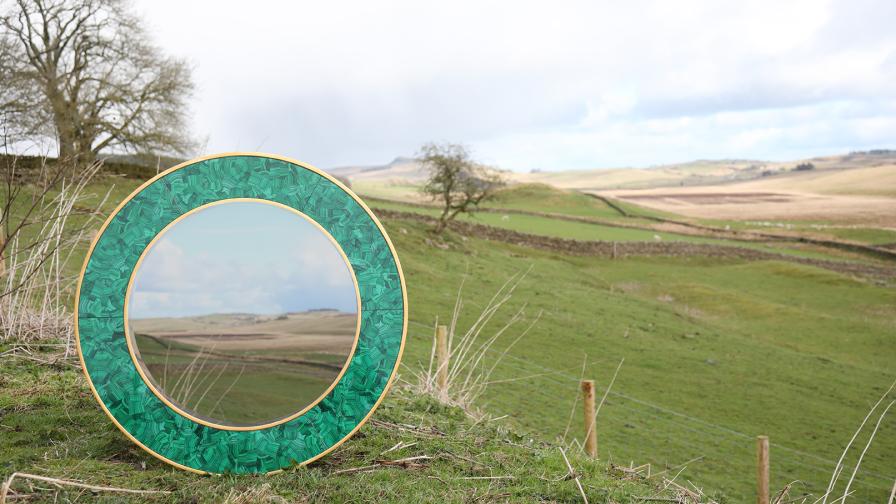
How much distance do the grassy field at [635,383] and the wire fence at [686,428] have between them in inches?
1.9

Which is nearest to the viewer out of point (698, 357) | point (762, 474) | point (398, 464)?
point (398, 464)

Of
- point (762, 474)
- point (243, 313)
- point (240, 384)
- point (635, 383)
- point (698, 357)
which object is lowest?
point (698, 357)

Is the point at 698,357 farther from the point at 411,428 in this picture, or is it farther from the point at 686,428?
the point at 411,428

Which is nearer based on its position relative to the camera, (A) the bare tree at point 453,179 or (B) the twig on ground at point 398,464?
(B) the twig on ground at point 398,464

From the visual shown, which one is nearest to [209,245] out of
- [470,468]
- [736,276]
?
[470,468]

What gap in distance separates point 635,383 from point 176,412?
13173 millimetres

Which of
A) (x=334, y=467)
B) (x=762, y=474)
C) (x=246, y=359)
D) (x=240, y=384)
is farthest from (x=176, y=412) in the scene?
(x=762, y=474)

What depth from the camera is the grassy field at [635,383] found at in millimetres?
5105

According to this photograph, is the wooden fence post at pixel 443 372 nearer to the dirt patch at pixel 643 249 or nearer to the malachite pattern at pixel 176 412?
the malachite pattern at pixel 176 412

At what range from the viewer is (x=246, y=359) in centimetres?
490

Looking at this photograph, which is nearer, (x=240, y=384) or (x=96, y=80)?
(x=240, y=384)

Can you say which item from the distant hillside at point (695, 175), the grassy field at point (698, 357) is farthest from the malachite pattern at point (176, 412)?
the distant hillside at point (695, 175)

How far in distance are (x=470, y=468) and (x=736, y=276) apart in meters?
37.1

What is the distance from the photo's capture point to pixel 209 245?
4.73 meters
